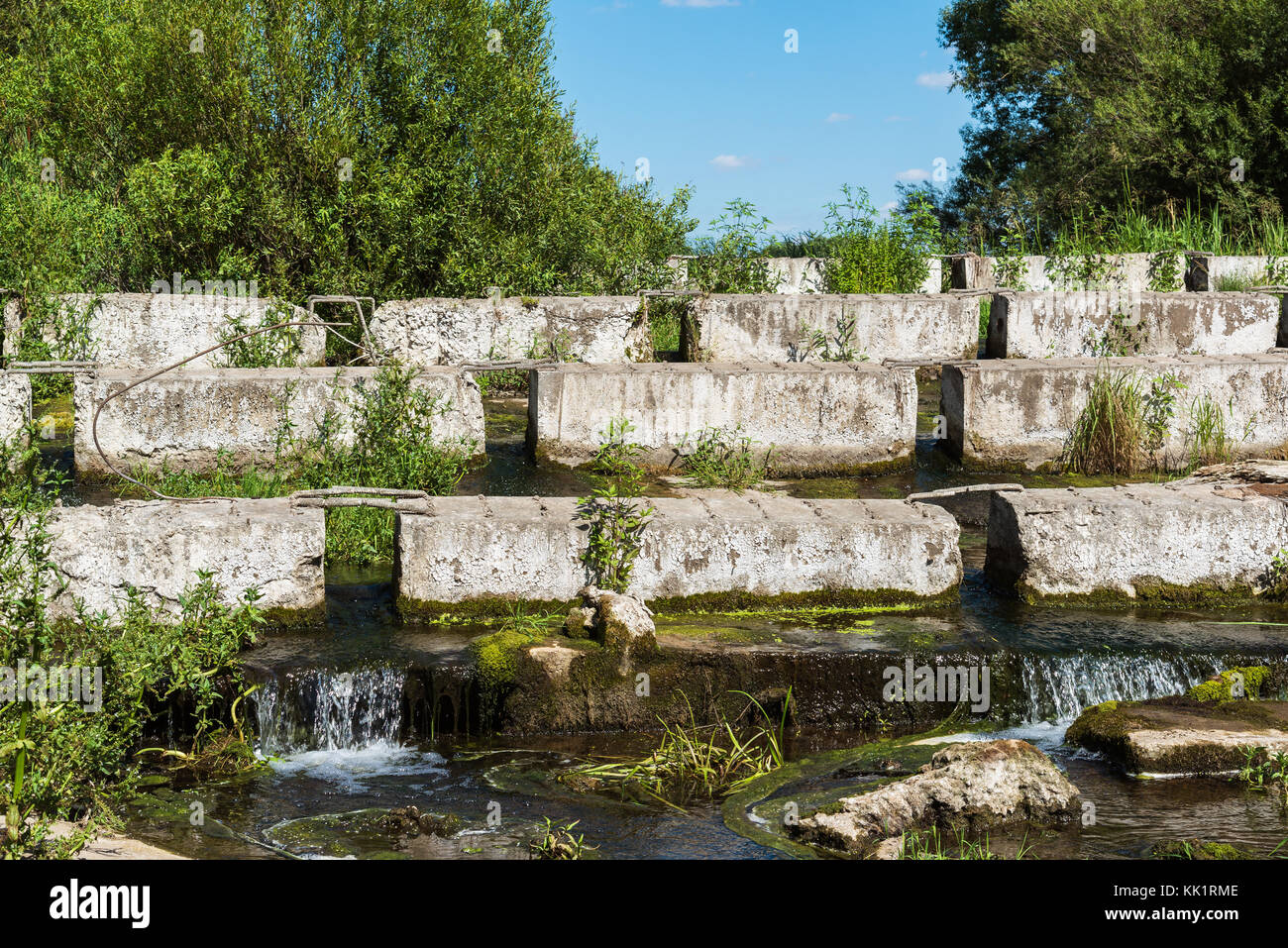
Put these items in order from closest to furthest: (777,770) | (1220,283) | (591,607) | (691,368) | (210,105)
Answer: (777,770), (591,607), (691,368), (210,105), (1220,283)

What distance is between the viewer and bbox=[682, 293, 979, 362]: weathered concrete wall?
11.1 metres

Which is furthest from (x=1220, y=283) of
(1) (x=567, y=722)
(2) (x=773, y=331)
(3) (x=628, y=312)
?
(1) (x=567, y=722)

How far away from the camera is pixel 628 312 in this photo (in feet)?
36.1

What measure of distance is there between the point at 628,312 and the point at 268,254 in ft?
12.3

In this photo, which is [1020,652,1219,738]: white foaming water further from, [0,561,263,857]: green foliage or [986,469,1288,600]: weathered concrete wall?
[0,561,263,857]: green foliage

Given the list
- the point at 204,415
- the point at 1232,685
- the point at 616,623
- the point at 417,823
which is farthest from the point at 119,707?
the point at 1232,685

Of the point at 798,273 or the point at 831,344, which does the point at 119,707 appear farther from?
the point at 798,273

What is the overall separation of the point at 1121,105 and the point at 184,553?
18.3m

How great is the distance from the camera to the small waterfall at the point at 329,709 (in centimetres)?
557

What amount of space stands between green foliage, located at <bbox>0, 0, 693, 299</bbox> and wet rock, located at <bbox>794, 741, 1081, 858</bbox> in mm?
8191

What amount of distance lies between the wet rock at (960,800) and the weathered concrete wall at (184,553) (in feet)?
9.08

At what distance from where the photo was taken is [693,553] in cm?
643
